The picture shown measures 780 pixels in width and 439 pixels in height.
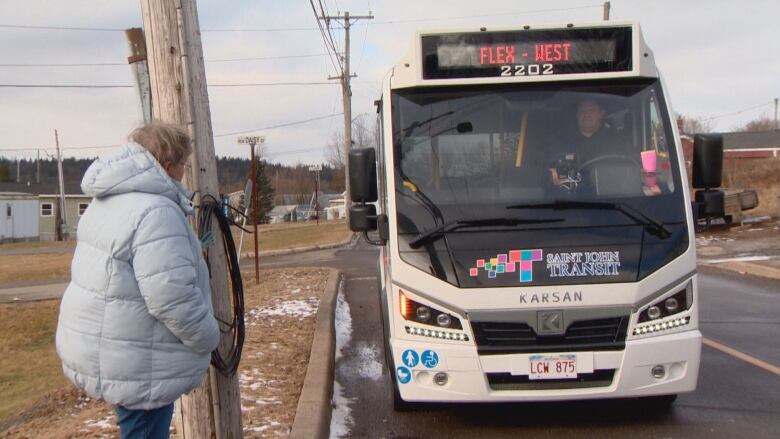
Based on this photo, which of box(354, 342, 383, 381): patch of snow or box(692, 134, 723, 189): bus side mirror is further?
box(354, 342, 383, 381): patch of snow

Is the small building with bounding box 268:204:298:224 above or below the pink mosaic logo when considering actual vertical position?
below

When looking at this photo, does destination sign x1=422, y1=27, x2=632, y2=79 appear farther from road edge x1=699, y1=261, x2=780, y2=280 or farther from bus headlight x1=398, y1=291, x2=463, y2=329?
road edge x1=699, y1=261, x2=780, y2=280

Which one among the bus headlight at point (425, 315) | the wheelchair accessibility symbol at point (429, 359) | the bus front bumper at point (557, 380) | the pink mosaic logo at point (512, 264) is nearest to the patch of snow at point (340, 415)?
the bus front bumper at point (557, 380)

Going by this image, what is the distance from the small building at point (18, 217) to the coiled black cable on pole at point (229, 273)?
63.1 m

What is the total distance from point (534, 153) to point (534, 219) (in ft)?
1.84

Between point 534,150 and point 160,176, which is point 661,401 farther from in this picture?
point 160,176

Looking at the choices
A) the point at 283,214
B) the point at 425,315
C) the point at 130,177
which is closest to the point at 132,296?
the point at 130,177

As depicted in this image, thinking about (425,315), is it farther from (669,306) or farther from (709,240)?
(709,240)

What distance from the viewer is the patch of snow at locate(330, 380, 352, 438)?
220 inches

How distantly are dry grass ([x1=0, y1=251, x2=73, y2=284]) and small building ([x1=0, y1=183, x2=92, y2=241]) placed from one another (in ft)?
101

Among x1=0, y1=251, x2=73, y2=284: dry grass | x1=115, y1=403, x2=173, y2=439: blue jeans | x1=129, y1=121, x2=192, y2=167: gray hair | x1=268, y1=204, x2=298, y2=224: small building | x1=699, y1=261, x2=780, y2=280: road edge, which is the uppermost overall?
x1=129, y1=121, x2=192, y2=167: gray hair

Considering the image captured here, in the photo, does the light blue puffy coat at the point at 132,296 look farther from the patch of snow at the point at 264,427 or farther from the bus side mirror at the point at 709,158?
the bus side mirror at the point at 709,158

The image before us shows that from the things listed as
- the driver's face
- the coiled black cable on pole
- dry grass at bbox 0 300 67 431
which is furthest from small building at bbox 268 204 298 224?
the coiled black cable on pole

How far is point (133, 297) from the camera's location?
2.97m
